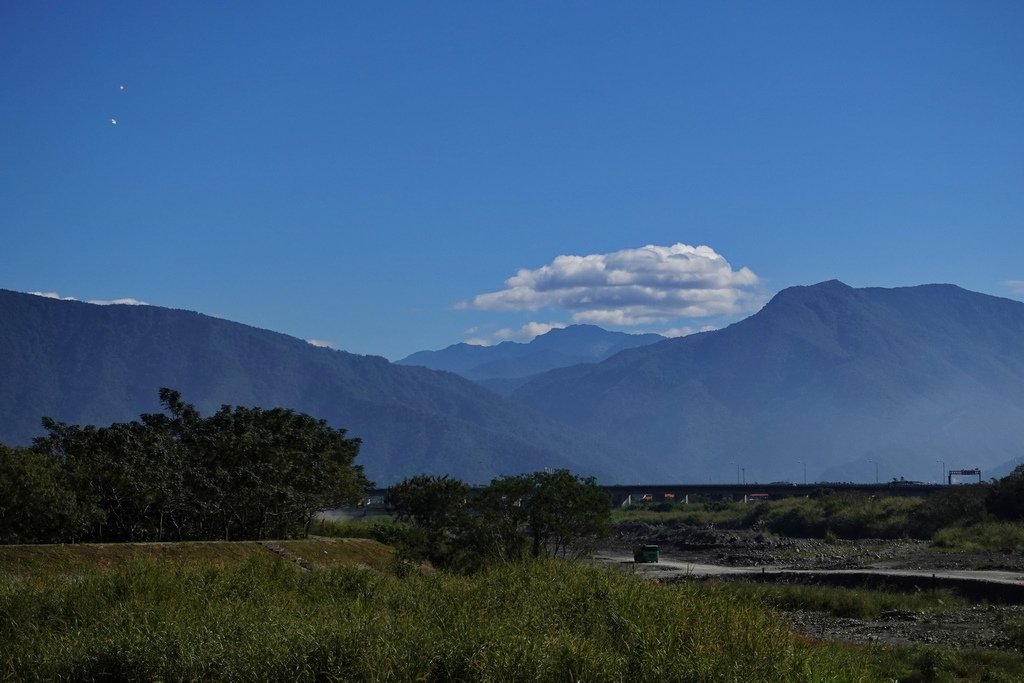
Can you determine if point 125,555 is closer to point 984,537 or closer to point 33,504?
point 33,504

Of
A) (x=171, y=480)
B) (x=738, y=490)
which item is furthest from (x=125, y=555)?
(x=738, y=490)

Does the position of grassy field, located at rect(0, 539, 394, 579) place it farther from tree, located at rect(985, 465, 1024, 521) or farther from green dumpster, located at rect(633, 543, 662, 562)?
tree, located at rect(985, 465, 1024, 521)

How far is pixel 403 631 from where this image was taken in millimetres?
19328

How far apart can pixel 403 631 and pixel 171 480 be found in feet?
102

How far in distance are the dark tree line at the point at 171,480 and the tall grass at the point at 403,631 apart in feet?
51.5

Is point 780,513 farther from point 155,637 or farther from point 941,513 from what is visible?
point 155,637

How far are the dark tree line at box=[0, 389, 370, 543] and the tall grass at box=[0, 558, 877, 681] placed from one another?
15.7 metres

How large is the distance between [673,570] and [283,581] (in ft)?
170

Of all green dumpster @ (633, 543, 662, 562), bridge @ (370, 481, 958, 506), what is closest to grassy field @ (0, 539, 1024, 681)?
green dumpster @ (633, 543, 662, 562)

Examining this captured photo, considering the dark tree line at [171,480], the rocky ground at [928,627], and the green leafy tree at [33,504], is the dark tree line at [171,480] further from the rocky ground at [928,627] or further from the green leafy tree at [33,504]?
the rocky ground at [928,627]

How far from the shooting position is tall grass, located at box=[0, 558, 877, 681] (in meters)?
17.8

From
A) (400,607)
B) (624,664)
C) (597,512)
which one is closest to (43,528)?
(597,512)

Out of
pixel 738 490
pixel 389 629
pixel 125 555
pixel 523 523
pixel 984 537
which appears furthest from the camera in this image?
pixel 738 490

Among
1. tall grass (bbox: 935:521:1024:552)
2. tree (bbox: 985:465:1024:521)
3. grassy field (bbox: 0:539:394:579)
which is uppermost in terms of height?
tree (bbox: 985:465:1024:521)
